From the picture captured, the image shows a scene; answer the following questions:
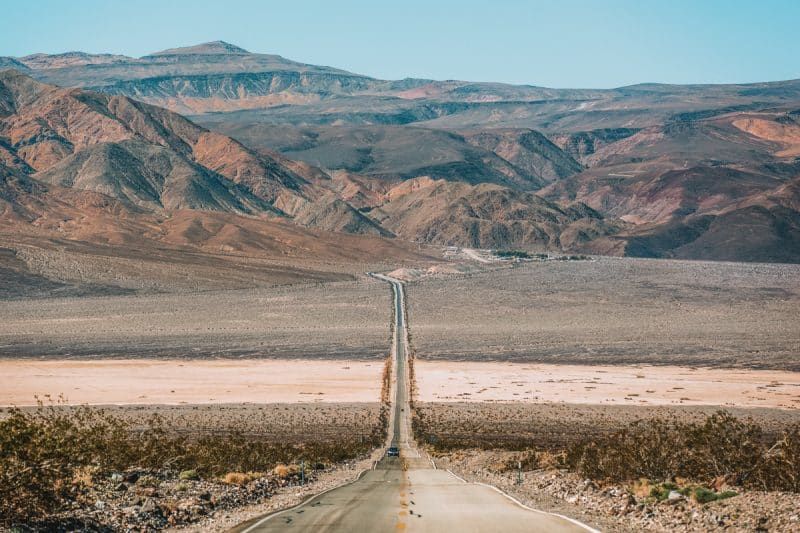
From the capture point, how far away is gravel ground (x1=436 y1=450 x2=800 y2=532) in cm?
1576

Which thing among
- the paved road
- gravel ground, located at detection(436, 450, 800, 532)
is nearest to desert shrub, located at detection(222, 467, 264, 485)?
the paved road

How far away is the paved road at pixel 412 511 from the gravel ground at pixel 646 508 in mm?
910

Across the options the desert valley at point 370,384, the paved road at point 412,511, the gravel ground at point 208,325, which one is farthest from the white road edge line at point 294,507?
the gravel ground at point 208,325

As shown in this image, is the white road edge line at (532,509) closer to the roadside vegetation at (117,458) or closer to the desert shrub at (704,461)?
the desert shrub at (704,461)

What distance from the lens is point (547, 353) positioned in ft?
264

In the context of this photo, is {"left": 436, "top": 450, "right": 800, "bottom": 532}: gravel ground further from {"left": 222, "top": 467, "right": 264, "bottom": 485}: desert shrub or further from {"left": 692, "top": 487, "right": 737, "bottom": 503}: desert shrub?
{"left": 222, "top": 467, "right": 264, "bottom": 485}: desert shrub

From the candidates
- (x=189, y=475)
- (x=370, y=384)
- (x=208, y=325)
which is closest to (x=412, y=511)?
(x=189, y=475)

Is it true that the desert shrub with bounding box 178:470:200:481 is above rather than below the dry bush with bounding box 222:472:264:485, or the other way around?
above

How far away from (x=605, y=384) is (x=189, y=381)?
87.5ft

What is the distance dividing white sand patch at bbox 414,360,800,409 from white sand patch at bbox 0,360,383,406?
4.94 m

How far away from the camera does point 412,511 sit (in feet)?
59.8

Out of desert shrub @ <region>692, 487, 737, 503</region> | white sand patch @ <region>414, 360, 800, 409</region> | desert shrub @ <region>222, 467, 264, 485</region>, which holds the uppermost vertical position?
desert shrub @ <region>692, 487, 737, 503</region>

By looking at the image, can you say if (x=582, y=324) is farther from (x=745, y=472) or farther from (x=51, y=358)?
(x=745, y=472)

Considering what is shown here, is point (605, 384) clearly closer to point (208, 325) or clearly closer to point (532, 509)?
point (532, 509)
